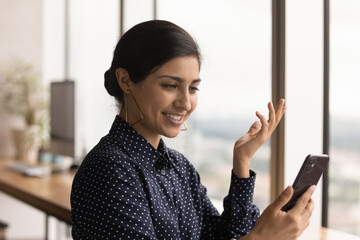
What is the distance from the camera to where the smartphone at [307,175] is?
3.75 feet

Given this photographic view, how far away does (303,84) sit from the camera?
2211mm

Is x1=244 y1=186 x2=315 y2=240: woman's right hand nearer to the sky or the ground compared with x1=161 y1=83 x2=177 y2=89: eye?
nearer to the ground

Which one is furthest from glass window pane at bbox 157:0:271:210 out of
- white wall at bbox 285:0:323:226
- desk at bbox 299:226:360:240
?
desk at bbox 299:226:360:240

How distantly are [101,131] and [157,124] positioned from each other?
2.81 metres

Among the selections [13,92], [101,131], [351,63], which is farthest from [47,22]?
[351,63]

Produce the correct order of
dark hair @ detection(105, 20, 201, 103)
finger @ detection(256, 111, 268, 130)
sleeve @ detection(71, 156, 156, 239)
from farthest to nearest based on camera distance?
finger @ detection(256, 111, 268, 130), dark hair @ detection(105, 20, 201, 103), sleeve @ detection(71, 156, 156, 239)

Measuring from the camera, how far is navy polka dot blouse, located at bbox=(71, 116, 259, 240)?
42.3 inches

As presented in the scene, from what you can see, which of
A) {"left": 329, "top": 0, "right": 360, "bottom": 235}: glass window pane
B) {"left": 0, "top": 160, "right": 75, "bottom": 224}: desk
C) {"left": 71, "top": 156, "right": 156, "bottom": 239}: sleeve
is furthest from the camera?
{"left": 0, "top": 160, "right": 75, "bottom": 224}: desk

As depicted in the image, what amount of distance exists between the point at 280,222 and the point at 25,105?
3.26 metres

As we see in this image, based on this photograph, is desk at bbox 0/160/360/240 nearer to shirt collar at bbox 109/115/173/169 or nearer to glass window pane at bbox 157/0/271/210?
glass window pane at bbox 157/0/271/210

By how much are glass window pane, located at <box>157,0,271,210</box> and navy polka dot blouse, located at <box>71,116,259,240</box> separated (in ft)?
2.88

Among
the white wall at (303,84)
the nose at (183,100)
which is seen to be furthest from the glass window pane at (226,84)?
the nose at (183,100)

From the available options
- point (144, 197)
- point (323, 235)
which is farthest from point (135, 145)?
point (323, 235)

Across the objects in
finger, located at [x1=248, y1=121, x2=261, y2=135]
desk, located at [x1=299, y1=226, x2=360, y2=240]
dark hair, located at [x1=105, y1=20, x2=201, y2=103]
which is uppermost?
dark hair, located at [x1=105, y1=20, x2=201, y2=103]
